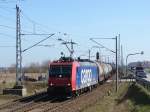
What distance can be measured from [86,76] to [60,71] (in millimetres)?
7965

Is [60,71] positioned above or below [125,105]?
above

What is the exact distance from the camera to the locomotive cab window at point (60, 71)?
126 feet

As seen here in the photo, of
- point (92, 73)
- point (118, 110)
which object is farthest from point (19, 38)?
point (118, 110)

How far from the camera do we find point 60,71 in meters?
38.6

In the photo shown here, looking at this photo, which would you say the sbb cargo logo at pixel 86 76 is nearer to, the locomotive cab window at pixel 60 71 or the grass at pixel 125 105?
the locomotive cab window at pixel 60 71

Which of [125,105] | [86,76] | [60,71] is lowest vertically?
[125,105]

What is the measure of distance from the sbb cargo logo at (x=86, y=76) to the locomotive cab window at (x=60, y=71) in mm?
4678

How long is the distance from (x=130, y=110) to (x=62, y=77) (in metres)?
10.5

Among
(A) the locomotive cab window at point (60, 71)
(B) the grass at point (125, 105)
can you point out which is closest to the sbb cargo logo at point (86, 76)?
(A) the locomotive cab window at point (60, 71)

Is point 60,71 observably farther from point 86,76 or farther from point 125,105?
point 86,76

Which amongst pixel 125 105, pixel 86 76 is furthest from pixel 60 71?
pixel 86 76

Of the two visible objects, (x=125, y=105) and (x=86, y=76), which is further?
(x=86, y=76)

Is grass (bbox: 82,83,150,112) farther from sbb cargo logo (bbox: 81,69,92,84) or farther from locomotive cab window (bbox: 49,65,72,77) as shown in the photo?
sbb cargo logo (bbox: 81,69,92,84)

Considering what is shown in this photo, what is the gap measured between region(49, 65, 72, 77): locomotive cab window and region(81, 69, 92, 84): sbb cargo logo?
4678 mm
